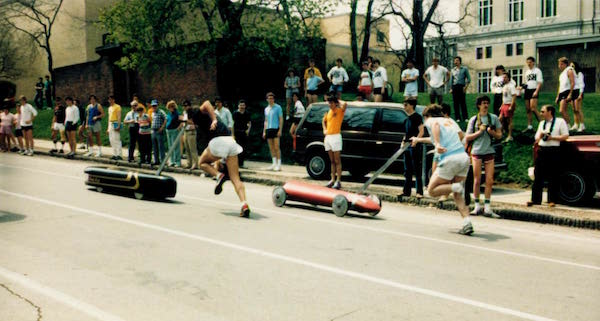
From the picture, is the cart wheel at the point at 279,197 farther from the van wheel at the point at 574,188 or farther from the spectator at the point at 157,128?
the spectator at the point at 157,128

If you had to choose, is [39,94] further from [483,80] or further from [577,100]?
[483,80]

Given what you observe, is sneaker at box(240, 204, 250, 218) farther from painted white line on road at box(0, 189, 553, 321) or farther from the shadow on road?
the shadow on road

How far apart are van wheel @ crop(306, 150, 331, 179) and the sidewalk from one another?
26cm

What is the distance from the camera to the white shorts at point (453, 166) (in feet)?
28.3

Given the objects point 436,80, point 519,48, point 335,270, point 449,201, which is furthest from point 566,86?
point 519,48

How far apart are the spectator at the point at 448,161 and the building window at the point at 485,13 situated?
6607 centimetres

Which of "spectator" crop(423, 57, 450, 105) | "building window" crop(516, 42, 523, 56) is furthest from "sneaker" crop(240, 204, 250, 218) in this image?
"building window" crop(516, 42, 523, 56)

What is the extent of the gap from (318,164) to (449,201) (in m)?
4.45

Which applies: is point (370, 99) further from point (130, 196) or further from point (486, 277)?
point (486, 277)

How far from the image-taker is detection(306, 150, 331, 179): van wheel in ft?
50.4

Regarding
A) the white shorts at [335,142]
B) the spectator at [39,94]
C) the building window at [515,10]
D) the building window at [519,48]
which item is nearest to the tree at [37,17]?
the spectator at [39,94]

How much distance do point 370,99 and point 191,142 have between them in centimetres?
573

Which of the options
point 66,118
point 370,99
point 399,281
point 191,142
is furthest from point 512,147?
point 66,118

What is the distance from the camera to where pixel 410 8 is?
39.5 metres
